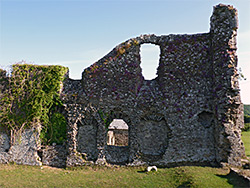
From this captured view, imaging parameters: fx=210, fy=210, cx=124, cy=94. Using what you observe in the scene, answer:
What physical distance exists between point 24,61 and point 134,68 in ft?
23.2

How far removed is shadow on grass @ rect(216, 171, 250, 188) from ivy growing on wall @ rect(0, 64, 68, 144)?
904 centimetres

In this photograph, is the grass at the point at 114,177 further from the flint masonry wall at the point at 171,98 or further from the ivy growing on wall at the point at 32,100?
the ivy growing on wall at the point at 32,100

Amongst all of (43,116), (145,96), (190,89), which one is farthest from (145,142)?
(43,116)

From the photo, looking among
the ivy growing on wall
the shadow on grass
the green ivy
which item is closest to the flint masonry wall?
the green ivy

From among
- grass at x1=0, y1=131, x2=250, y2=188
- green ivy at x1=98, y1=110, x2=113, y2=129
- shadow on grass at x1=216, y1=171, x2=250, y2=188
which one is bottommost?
Result: grass at x1=0, y1=131, x2=250, y2=188

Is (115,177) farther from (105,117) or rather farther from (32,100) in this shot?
(32,100)

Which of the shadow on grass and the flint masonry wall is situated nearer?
the shadow on grass

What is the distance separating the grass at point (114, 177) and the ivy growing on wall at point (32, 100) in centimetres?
211

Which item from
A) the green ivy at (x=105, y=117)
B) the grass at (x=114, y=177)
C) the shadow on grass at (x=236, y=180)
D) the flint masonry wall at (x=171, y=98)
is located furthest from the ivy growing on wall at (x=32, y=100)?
the shadow on grass at (x=236, y=180)

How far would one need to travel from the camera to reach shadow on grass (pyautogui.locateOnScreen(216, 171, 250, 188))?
27.3 feet

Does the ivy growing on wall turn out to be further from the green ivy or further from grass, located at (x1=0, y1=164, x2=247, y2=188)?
the green ivy

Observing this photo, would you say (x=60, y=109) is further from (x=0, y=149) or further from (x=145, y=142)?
(x=145, y=142)

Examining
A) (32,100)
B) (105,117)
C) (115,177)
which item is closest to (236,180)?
(115,177)

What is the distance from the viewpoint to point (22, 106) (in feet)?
41.9
